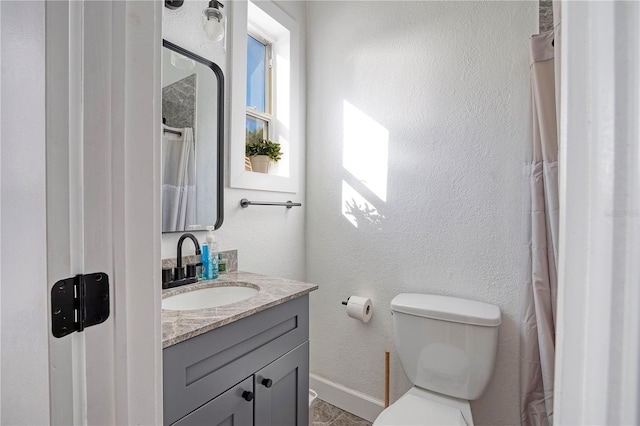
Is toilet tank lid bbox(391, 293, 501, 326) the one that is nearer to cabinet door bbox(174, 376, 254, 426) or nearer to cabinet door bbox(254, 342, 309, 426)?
cabinet door bbox(254, 342, 309, 426)

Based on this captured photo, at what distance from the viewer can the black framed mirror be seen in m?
1.27

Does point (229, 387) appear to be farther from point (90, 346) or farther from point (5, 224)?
point (5, 224)

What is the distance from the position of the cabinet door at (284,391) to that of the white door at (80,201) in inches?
22.8

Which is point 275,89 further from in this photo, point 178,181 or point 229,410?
point 229,410

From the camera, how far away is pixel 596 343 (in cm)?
30

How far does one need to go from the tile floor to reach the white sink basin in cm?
97

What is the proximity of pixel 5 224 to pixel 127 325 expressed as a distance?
21 centimetres

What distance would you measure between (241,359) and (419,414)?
0.74 metres

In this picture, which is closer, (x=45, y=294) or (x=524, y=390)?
(x=45, y=294)

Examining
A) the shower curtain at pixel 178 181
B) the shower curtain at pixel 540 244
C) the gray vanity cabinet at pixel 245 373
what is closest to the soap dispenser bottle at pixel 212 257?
the shower curtain at pixel 178 181

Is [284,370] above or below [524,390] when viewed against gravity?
above

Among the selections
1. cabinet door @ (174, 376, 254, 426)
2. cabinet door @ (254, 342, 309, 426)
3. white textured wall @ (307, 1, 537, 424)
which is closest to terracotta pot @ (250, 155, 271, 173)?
white textured wall @ (307, 1, 537, 424)

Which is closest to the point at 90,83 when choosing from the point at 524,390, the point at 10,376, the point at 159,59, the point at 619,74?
the point at 159,59

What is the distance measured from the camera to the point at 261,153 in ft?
5.54
